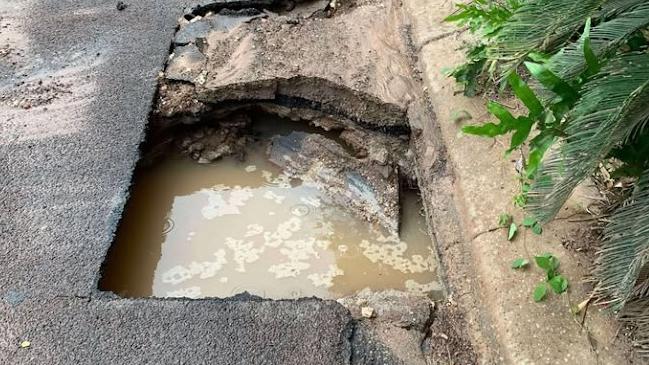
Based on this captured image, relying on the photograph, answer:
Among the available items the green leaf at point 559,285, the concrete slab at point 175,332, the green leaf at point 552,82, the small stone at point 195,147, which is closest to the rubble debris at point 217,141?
the small stone at point 195,147

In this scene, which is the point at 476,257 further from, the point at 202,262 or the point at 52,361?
the point at 52,361

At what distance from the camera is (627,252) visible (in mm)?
2344

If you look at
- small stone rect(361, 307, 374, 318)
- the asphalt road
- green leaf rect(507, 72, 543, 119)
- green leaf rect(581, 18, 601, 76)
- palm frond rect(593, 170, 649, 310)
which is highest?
green leaf rect(581, 18, 601, 76)

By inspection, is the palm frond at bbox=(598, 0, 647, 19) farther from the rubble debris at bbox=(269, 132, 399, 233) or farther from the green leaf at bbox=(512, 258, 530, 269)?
the rubble debris at bbox=(269, 132, 399, 233)

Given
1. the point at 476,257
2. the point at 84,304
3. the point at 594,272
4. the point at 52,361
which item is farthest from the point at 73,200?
the point at 594,272

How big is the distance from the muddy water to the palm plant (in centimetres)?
104

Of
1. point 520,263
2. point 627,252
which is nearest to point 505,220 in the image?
point 520,263

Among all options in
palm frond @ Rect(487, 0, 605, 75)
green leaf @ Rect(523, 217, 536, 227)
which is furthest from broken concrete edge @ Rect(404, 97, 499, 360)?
palm frond @ Rect(487, 0, 605, 75)

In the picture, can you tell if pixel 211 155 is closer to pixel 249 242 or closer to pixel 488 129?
pixel 249 242

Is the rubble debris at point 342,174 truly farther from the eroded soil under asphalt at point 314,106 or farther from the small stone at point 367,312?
the small stone at point 367,312

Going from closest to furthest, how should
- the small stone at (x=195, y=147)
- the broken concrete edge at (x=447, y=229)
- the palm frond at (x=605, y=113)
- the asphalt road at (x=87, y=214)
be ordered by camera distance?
the palm frond at (x=605, y=113), the asphalt road at (x=87, y=214), the broken concrete edge at (x=447, y=229), the small stone at (x=195, y=147)

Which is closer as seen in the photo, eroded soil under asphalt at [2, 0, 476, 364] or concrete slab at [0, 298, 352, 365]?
concrete slab at [0, 298, 352, 365]

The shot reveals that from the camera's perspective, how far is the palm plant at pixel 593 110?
209cm

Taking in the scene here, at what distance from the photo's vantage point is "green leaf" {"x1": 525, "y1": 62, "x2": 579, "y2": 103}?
2078 mm
